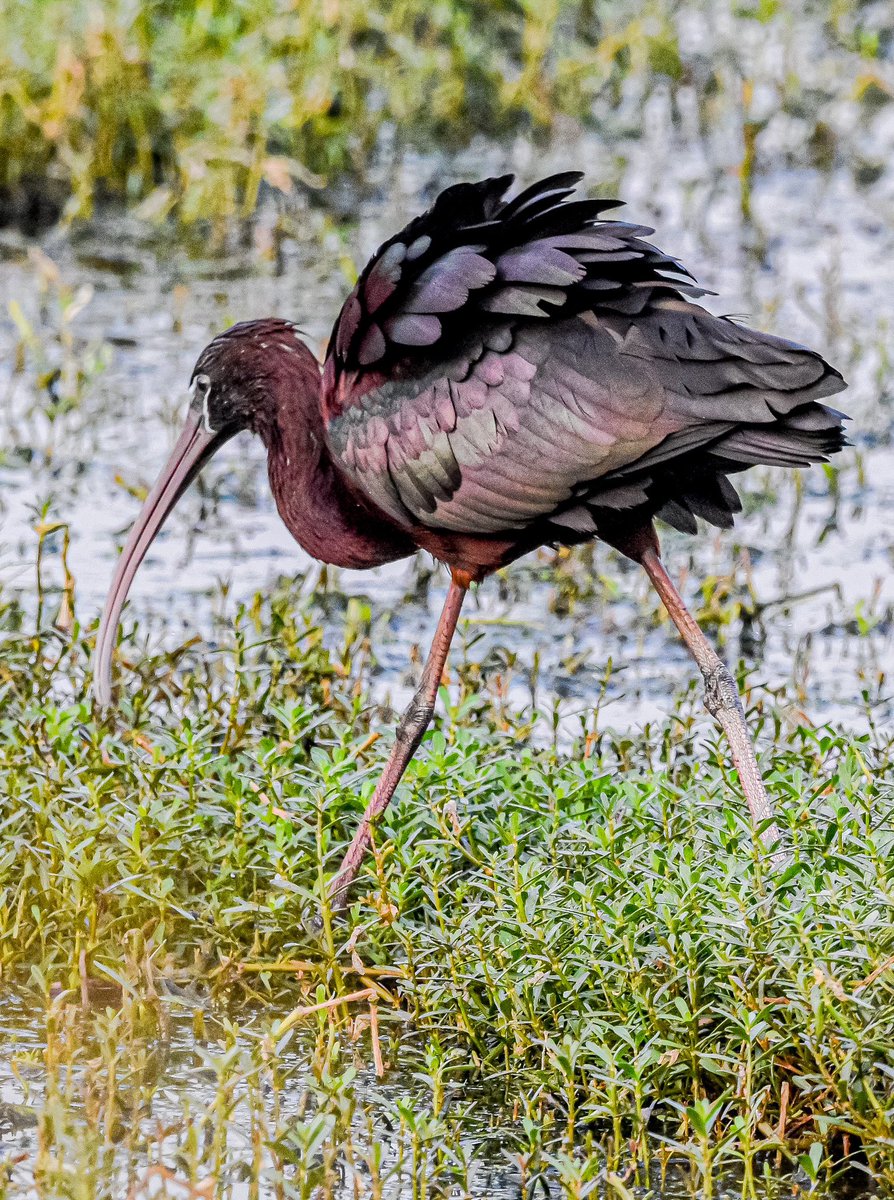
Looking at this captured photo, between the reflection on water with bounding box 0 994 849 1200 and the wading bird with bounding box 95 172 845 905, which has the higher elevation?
the wading bird with bounding box 95 172 845 905

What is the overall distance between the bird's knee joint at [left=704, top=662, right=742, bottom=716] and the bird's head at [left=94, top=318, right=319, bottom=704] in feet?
3.68

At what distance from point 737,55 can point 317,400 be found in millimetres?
6263

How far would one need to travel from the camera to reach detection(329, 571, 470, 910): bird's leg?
4.45 meters

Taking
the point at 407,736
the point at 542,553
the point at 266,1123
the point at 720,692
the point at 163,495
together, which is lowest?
the point at 266,1123

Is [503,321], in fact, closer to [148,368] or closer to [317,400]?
[317,400]

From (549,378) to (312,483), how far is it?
26.5 inches

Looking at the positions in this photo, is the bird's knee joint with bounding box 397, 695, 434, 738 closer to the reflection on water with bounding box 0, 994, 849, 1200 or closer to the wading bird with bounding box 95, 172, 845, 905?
the wading bird with bounding box 95, 172, 845, 905

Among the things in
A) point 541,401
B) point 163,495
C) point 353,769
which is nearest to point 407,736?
point 353,769

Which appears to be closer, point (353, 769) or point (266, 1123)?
point (266, 1123)

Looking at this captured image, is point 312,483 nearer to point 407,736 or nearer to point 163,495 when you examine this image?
point 163,495

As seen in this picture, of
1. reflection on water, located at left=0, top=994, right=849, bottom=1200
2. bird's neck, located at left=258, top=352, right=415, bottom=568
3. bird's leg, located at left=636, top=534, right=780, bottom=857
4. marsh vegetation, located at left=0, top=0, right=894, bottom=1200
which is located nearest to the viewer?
reflection on water, located at left=0, top=994, right=849, bottom=1200

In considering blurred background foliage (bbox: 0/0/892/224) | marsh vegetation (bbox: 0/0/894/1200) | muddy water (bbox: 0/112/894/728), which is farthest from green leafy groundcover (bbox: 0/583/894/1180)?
blurred background foliage (bbox: 0/0/892/224)

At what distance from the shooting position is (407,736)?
464 cm

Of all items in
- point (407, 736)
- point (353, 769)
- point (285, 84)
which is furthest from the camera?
point (285, 84)
